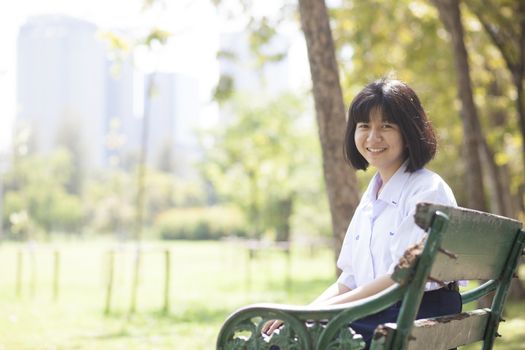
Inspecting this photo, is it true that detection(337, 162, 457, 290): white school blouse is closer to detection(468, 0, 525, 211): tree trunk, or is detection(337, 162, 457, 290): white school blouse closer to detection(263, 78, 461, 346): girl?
detection(263, 78, 461, 346): girl

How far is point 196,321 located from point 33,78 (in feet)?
261

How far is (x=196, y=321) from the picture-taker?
11.7 metres

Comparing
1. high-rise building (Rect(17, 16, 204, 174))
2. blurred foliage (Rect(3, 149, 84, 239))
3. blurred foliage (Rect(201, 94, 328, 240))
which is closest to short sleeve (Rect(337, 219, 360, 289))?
blurred foliage (Rect(201, 94, 328, 240))

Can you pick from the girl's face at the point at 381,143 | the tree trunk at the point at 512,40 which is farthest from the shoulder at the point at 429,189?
the tree trunk at the point at 512,40

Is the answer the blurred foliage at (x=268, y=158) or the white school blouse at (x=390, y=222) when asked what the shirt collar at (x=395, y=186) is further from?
the blurred foliage at (x=268, y=158)

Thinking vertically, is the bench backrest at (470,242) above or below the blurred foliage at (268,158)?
below

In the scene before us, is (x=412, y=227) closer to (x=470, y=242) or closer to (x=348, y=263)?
(x=470, y=242)

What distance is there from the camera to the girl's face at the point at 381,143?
321 cm

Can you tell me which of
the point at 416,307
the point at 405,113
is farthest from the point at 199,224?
the point at 416,307

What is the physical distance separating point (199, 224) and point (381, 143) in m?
63.9

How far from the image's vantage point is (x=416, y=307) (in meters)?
2.60

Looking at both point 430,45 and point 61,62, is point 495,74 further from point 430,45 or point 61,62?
point 61,62

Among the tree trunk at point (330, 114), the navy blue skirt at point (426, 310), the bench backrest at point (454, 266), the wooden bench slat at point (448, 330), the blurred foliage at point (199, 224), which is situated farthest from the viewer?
the blurred foliage at point (199, 224)

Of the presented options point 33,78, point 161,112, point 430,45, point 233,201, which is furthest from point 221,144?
point 161,112
